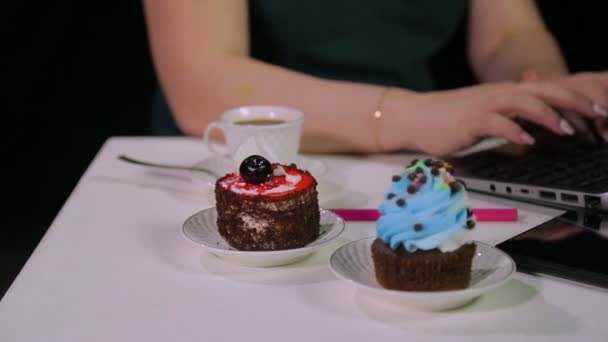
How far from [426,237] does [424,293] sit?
0.18ft

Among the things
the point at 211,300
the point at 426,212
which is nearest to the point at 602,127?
the point at 426,212

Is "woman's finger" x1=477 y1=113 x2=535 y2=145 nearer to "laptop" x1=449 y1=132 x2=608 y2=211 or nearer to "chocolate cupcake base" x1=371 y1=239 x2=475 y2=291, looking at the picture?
"laptop" x1=449 y1=132 x2=608 y2=211

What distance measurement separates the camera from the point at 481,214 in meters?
0.96

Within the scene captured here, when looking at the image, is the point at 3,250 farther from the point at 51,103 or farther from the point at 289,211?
the point at 289,211

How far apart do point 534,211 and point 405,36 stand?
0.71m

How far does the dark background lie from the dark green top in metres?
0.33

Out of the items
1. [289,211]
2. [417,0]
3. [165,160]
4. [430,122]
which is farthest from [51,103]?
[289,211]

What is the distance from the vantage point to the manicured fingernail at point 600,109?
3.99 ft

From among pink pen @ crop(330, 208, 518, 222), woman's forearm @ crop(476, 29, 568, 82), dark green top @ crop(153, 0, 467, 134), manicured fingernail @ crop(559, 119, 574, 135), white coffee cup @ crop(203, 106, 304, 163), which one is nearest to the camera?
pink pen @ crop(330, 208, 518, 222)

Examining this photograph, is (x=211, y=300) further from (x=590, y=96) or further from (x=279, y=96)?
(x=590, y=96)

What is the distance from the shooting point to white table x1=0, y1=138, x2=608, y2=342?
0.68m

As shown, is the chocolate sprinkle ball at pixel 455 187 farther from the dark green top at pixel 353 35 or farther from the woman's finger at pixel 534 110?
the dark green top at pixel 353 35

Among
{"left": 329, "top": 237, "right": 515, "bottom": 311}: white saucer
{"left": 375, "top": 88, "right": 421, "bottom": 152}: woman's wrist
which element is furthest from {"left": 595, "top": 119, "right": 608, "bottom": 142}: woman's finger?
{"left": 329, "top": 237, "right": 515, "bottom": 311}: white saucer

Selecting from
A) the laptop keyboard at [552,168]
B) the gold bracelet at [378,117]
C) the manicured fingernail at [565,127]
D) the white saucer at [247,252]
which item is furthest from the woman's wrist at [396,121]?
the white saucer at [247,252]
